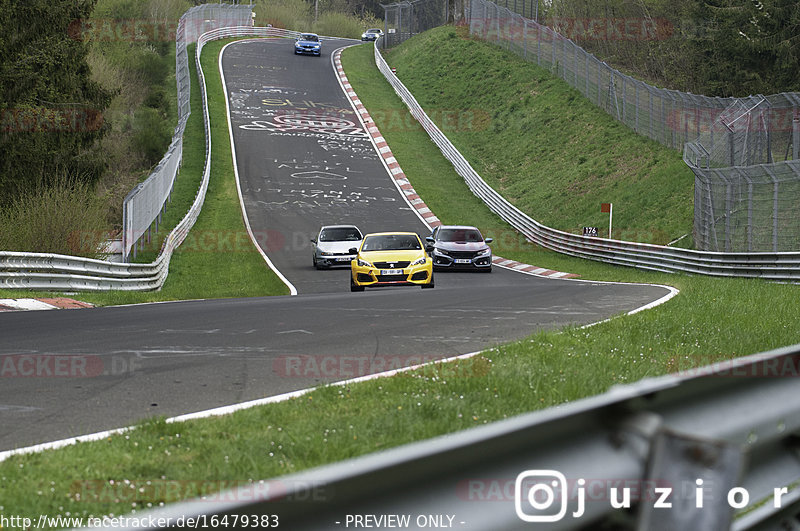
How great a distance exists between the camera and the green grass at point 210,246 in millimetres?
23078

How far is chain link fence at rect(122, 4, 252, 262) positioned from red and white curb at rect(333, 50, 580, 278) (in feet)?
35.7

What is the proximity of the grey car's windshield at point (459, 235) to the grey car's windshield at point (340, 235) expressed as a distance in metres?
2.81

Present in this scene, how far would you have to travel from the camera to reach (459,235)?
28.3 meters

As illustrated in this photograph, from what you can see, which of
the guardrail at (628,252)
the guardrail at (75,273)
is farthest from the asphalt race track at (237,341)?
the guardrail at (628,252)

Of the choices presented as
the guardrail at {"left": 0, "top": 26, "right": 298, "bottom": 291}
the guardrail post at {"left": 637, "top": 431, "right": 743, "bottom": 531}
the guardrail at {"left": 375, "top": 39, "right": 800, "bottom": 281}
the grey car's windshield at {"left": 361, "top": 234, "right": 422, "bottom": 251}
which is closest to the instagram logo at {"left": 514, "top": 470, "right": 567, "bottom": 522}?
the guardrail post at {"left": 637, "top": 431, "right": 743, "bottom": 531}

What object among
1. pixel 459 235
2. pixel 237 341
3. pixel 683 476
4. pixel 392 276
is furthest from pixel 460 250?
pixel 683 476

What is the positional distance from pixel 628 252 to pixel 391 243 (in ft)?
34.9

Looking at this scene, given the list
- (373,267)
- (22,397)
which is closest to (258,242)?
(373,267)

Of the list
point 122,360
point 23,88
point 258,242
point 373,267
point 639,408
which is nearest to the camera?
point 639,408

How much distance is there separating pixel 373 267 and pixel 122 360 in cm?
1259

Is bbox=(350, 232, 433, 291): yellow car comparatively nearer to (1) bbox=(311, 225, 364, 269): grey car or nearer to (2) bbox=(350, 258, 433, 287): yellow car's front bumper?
(2) bbox=(350, 258, 433, 287): yellow car's front bumper

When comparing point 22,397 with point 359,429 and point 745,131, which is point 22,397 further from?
point 745,131

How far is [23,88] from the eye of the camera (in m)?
27.3

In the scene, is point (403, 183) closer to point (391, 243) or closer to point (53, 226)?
point (391, 243)
